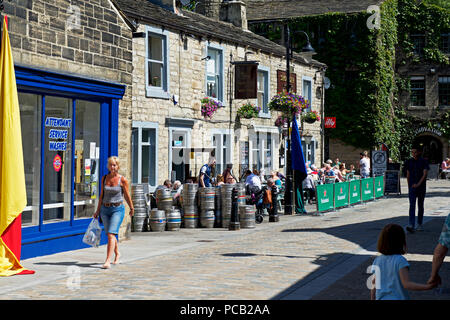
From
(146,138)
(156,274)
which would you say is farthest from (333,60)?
(156,274)

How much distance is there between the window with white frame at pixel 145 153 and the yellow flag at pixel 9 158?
28.8 ft

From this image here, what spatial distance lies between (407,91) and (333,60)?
8670 millimetres

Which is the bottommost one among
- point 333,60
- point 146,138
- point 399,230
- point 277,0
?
point 399,230

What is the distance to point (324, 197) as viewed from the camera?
19453 mm

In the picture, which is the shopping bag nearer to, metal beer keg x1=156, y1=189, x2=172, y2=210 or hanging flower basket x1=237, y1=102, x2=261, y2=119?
metal beer keg x1=156, y1=189, x2=172, y2=210

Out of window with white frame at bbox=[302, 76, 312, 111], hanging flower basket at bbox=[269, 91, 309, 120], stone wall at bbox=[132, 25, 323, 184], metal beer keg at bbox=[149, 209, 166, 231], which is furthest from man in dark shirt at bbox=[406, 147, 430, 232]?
window with white frame at bbox=[302, 76, 312, 111]

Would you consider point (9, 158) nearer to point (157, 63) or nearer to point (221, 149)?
point (157, 63)

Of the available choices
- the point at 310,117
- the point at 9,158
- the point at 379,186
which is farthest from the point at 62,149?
the point at 310,117

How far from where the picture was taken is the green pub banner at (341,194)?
20.5 metres

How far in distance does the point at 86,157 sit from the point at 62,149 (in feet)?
2.39

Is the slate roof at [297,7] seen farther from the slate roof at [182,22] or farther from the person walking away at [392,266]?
the person walking away at [392,266]
